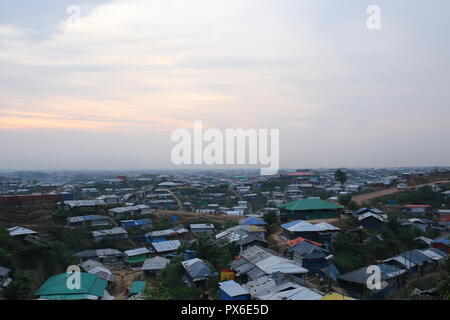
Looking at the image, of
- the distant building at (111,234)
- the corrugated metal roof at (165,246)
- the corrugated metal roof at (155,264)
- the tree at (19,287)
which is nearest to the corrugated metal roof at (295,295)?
the corrugated metal roof at (155,264)

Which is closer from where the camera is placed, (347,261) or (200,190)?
(347,261)

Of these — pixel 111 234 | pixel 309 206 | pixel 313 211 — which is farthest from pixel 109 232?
pixel 313 211

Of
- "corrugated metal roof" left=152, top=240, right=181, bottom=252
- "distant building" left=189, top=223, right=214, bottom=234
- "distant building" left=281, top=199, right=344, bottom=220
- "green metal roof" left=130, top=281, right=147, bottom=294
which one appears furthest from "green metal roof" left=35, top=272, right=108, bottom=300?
"distant building" left=281, top=199, right=344, bottom=220

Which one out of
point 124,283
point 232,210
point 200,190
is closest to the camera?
point 124,283

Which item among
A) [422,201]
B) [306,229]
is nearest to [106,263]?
[306,229]

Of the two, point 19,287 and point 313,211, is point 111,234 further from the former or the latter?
point 313,211

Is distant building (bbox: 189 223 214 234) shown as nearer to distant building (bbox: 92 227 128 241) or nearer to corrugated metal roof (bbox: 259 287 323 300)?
distant building (bbox: 92 227 128 241)
